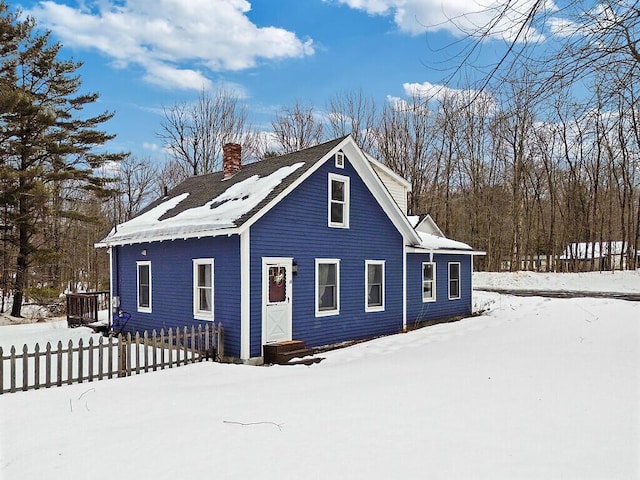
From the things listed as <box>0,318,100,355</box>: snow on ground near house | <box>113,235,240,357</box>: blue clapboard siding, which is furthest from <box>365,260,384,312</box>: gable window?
<box>0,318,100,355</box>: snow on ground near house

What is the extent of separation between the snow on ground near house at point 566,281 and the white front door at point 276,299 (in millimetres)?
22990

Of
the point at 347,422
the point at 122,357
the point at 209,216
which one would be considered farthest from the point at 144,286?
the point at 347,422

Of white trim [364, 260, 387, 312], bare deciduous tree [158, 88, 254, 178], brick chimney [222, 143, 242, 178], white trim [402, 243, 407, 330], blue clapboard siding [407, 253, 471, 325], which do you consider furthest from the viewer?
bare deciduous tree [158, 88, 254, 178]

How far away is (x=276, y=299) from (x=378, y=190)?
15.8ft

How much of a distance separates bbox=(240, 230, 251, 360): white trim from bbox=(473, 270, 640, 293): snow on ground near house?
24.2m

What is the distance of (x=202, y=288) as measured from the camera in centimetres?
1165

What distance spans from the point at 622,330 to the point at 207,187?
43.0ft

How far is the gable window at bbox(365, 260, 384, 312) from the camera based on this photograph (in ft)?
45.3

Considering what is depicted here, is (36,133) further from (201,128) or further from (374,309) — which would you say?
(374,309)

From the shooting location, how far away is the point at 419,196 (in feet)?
120

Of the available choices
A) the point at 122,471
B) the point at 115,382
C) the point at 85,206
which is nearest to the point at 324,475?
the point at 122,471

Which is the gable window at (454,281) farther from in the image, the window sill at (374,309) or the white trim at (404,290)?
the window sill at (374,309)

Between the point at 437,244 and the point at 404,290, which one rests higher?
the point at 437,244

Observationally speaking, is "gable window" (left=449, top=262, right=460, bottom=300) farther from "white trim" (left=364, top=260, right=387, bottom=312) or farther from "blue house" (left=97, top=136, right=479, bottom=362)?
"white trim" (left=364, top=260, right=387, bottom=312)
